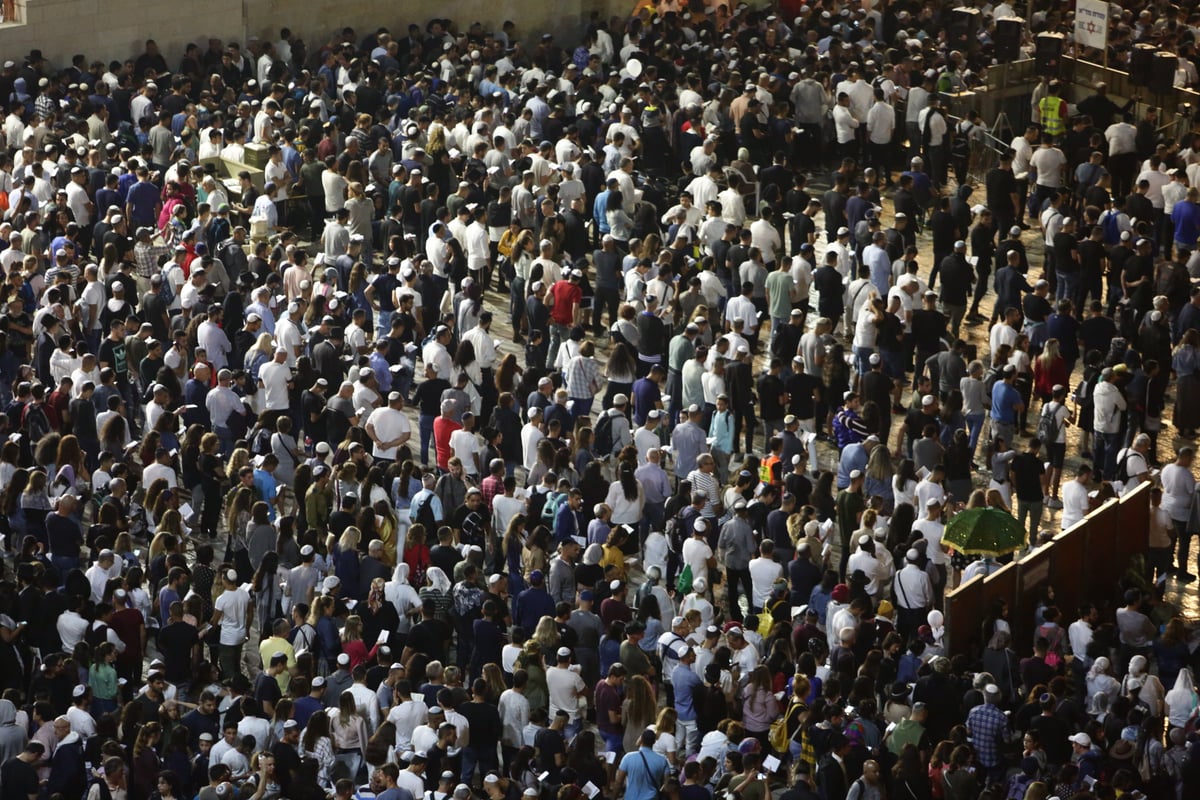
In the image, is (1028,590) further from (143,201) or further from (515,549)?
(143,201)

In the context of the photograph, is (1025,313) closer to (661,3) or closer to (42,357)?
(42,357)

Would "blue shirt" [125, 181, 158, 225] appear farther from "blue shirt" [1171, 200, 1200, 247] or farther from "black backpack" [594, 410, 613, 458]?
"blue shirt" [1171, 200, 1200, 247]

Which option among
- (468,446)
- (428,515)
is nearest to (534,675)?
(428,515)

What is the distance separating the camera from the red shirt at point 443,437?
786 inches

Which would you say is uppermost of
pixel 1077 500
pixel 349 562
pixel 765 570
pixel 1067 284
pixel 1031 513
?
pixel 1067 284

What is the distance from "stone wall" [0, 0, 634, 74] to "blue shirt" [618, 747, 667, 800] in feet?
69.8

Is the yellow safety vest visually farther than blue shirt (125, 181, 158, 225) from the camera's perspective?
Yes

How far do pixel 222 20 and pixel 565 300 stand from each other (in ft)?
45.8

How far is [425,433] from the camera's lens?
2109 cm

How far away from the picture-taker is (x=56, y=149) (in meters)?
26.4

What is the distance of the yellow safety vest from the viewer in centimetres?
2923

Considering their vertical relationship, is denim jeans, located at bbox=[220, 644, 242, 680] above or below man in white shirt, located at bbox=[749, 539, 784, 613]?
below

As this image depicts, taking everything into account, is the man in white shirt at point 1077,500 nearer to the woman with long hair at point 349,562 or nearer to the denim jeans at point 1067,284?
the denim jeans at point 1067,284

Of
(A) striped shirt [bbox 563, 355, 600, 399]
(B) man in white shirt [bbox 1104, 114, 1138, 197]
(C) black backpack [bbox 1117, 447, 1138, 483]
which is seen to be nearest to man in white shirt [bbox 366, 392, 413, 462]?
(A) striped shirt [bbox 563, 355, 600, 399]
